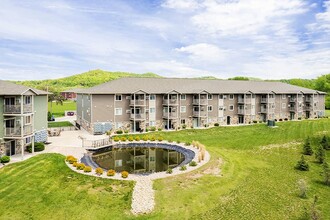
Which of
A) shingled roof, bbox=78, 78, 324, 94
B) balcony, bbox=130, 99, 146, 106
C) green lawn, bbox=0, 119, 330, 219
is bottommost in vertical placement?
green lawn, bbox=0, 119, 330, 219

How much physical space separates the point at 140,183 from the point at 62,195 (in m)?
6.59

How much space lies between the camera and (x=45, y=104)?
38.7 metres

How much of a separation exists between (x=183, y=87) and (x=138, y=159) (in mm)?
27733

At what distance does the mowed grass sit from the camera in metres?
18.6

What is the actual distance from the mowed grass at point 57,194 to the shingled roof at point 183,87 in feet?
74.4

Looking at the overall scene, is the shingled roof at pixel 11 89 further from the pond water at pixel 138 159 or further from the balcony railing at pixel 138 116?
the balcony railing at pixel 138 116

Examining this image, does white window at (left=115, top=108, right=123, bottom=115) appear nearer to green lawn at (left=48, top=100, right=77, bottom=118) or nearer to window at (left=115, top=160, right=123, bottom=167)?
window at (left=115, top=160, right=123, bottom=167)

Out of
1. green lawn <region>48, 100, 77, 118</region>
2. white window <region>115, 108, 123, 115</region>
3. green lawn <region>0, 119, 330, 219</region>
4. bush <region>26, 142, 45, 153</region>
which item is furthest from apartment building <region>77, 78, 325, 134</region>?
green lawn <region>48, 100, 77, 118</region>

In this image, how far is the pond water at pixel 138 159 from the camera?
29.3 metres

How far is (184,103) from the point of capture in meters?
54.7

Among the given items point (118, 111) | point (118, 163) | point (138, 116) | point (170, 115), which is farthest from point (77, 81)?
point (118, 163)

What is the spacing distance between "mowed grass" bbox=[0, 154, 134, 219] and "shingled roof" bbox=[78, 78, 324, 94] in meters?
22.7

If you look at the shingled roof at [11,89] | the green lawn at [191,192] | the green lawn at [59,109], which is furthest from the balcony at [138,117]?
the green lawn at [59,109]

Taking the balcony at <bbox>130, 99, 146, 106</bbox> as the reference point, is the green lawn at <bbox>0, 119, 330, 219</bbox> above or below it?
below
